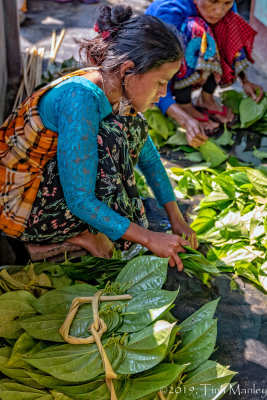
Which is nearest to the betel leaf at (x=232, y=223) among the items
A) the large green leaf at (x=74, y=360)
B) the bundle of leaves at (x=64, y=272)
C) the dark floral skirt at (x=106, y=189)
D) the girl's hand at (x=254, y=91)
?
the dark floral skirt at (x=106, y=189)

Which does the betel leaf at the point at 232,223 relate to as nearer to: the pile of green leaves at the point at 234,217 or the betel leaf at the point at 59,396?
the pile of green leaves at the point at 234,217

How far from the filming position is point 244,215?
198 cm

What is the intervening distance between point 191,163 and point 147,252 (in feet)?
2.60

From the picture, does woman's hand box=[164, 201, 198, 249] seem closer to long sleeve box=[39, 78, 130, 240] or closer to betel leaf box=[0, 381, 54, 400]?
long sleeve box=[39, 78, 130, 240]

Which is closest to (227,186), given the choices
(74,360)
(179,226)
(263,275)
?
(179,226)

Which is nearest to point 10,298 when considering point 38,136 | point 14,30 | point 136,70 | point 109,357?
point 109,357

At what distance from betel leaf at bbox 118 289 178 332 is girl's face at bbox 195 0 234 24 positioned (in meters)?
1.61

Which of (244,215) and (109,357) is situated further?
(244,215)

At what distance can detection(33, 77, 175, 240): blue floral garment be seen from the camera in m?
1.46

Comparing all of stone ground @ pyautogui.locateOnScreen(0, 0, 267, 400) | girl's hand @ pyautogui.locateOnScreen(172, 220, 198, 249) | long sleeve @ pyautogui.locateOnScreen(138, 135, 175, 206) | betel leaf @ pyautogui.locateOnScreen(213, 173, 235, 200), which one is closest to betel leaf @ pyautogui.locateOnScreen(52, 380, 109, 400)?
stone ground @ pyautogui.locateOnScreen(0, 0, 267, 400)

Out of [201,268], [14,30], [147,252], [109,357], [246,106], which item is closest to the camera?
[109,357]

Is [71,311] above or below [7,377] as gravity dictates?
above

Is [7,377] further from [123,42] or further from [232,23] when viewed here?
[232,23]

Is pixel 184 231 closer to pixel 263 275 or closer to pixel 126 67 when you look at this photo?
pixel 263 275
